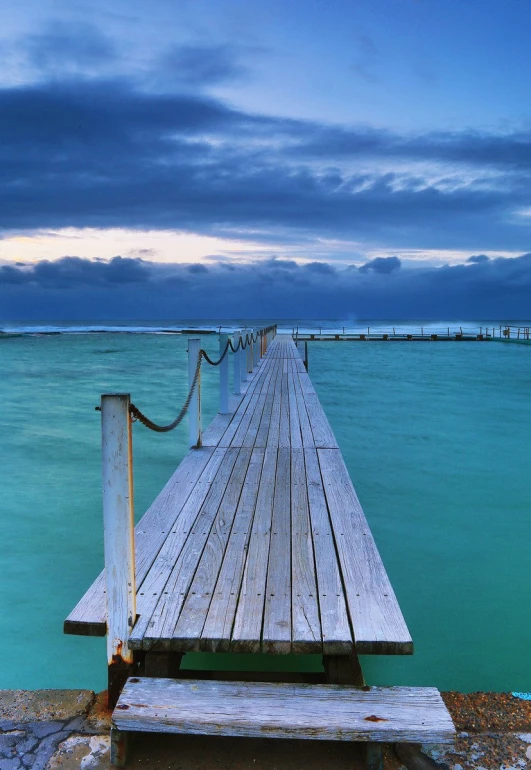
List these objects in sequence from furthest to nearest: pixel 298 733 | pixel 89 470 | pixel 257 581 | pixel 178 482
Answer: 1. pixel 89 470
2. pixel 178 482
3. pixel 257 581
4. pixel 298 733

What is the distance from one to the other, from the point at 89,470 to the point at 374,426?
6340 millimetres

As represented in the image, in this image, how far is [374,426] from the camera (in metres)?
12.9

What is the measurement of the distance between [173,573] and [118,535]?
0.63 meters

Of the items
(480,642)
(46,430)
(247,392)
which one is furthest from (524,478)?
(46,430)

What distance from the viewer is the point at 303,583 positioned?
2.81 m

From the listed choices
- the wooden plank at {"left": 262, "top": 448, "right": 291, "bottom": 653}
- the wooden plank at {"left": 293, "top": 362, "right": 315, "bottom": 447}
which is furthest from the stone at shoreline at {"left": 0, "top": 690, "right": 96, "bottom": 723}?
the wooden plank at {"left": 293, "top": 362, "right": 315, "bottom": 447}

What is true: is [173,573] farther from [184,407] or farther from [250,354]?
[250,354]

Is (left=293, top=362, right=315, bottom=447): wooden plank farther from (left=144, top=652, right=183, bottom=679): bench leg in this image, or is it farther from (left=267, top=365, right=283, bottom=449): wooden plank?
(left=144, top=652, right=183, bottom=679): bench leg

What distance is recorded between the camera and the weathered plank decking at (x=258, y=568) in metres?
2.34

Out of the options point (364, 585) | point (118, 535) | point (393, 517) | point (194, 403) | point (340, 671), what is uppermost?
point (194, 403)

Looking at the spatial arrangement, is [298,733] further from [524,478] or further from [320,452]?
[524,478]

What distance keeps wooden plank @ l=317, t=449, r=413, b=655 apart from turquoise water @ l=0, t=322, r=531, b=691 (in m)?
0.85

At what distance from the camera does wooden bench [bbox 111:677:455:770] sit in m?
1.98

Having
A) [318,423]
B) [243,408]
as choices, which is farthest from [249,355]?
[318,423]
